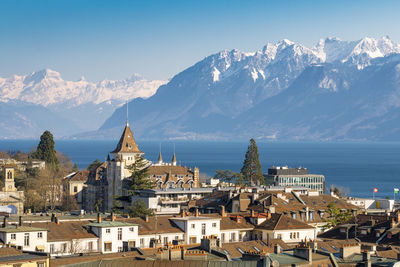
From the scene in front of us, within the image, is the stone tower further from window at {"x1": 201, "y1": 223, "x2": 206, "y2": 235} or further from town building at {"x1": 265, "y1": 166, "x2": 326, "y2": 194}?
window at {"x1": 201, "y1": 223, "x2": 206, "y2": 235}

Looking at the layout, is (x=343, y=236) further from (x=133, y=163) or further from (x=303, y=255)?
(x=133, y=163)

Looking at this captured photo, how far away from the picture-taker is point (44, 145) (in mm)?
156125

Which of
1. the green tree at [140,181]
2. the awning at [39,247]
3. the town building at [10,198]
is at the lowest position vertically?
the awning at [39,247]

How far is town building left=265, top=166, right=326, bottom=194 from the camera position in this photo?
17812cm

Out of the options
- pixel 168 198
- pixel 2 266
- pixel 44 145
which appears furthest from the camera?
pixel 44 145

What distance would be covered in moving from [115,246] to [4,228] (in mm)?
8472

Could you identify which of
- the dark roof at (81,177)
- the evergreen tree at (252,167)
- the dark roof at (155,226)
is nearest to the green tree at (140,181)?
the dark roof at (81,177)

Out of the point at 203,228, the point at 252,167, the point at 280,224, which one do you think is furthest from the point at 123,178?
the point at 280,224

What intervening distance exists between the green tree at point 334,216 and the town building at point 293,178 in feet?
289

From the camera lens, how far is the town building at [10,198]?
106025 millimetres

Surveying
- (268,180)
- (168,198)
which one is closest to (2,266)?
(168,198)

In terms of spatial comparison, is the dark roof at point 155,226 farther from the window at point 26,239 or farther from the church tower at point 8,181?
the church tower at point 8,181

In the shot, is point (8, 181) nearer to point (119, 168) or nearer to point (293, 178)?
point (119, 168)

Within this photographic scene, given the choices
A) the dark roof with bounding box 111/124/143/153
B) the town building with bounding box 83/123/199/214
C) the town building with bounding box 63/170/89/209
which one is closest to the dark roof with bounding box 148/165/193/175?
the town building with bounding box 83/123/199/214
